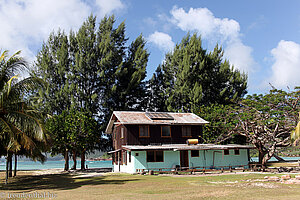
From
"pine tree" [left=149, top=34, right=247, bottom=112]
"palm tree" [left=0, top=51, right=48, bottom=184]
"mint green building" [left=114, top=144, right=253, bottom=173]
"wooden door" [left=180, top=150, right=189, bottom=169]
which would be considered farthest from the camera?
"pine tree" [left=149, top=34, right=247, bottom=112]

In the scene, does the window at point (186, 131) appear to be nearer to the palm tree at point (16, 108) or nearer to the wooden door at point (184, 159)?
the wooden door at point (184, 159)

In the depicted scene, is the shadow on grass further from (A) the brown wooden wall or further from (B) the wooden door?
(B) the wooden door

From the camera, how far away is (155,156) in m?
29.9

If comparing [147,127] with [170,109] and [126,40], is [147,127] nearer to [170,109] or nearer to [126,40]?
[170,109]

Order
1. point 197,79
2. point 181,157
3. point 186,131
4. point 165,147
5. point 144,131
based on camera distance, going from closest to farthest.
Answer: point 165,147
point 181,157
point 144,131
point 186,131
point 197,79

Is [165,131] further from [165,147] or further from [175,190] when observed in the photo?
[175,190]

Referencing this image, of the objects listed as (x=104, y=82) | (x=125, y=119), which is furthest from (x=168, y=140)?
(x=104, y=82)

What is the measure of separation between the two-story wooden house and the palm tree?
1350 cm

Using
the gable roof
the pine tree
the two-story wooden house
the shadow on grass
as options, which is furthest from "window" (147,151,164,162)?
the pine tree

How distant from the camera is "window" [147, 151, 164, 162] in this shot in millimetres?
29769

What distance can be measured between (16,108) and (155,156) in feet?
54.7

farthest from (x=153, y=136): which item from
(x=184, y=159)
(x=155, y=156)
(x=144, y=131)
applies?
(x=184, y=159)

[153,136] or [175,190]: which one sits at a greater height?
[153,136]

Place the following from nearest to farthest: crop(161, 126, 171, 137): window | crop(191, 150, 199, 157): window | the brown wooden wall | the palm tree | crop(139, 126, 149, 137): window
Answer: the palm tree → crop(191, 150, 199, 157): window → the brown wooden wall → crop(139, 126, 149, 137): window → crop(161, 126, 171, 137): window
